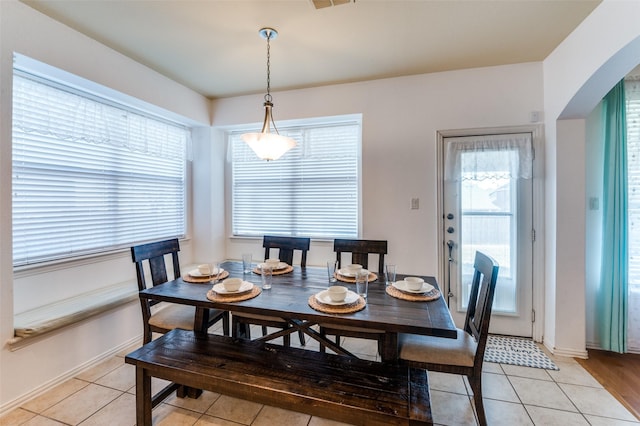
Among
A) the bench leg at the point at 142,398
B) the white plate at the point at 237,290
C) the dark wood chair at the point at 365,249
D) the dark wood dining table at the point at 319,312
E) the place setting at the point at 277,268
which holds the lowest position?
the bench leg at the point at 142,398

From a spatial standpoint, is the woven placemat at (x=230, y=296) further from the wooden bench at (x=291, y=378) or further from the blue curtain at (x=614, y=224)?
the blue curtain at (x=614, y=224)

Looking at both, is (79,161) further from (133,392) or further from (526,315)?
(526,315)

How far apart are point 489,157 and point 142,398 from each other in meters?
3.25

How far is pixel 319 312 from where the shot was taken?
5.07 feet

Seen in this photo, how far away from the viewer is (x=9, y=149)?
182 centimetres

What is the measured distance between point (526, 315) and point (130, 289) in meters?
3.75

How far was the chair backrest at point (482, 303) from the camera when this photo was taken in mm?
1553

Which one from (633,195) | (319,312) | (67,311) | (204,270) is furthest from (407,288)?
(67,311)

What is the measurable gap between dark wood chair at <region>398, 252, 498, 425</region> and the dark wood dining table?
139 millimetres

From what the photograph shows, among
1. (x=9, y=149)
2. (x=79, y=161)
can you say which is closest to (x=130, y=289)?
(x=79, y=161)

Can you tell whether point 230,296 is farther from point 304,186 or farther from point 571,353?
point 571,353

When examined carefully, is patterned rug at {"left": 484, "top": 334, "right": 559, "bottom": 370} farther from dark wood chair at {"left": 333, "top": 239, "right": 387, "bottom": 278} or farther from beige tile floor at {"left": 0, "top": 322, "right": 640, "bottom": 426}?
dark wood chair at {"left": 333, "top": 239, "right": 387, "bottom": 278}

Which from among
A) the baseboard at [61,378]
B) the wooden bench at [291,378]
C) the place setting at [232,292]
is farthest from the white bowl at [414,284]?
the baseboard at [61,378]

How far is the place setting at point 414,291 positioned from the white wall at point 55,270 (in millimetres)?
2385
